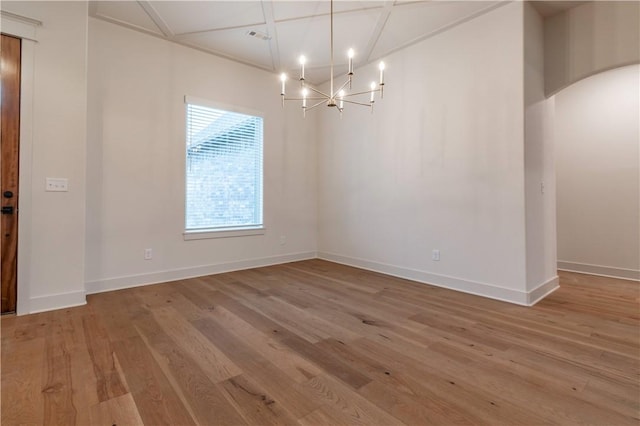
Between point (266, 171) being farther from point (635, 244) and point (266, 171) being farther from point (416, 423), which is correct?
point (635, 244)

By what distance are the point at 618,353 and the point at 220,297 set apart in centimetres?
330

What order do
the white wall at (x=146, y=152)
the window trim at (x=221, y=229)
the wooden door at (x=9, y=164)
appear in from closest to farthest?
the wooden door at (x=9, y=164) → the white wall at (x=146, y=152) → the window trim at (x=221, y=229)

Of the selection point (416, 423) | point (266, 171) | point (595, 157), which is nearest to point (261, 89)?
point (266, 171)

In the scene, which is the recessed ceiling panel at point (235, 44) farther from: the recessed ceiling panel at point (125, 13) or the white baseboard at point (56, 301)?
the white baseboard at point (56, 301)

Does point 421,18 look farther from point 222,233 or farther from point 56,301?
point 56,301

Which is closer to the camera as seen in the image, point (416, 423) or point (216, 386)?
point (416, 423)

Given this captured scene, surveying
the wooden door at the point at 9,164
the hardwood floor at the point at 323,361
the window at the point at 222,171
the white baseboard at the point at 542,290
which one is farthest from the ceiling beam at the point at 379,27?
the wooden door at the point at 9,164

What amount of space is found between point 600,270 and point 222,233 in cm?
541

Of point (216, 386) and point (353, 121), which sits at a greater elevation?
point (353, 121)

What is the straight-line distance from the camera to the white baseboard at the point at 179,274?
3.45 m

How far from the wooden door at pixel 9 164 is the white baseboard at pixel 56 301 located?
0.48 ft

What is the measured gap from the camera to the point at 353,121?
15.7 feet

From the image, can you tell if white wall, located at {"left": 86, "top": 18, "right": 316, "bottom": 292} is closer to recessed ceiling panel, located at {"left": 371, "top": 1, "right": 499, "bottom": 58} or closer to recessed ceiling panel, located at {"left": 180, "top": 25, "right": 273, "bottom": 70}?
recessed ceiling panel, located at {"left": 180, "top": 25, "right": 273, "bottom": 70}

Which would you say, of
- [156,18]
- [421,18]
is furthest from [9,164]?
[421,18]
